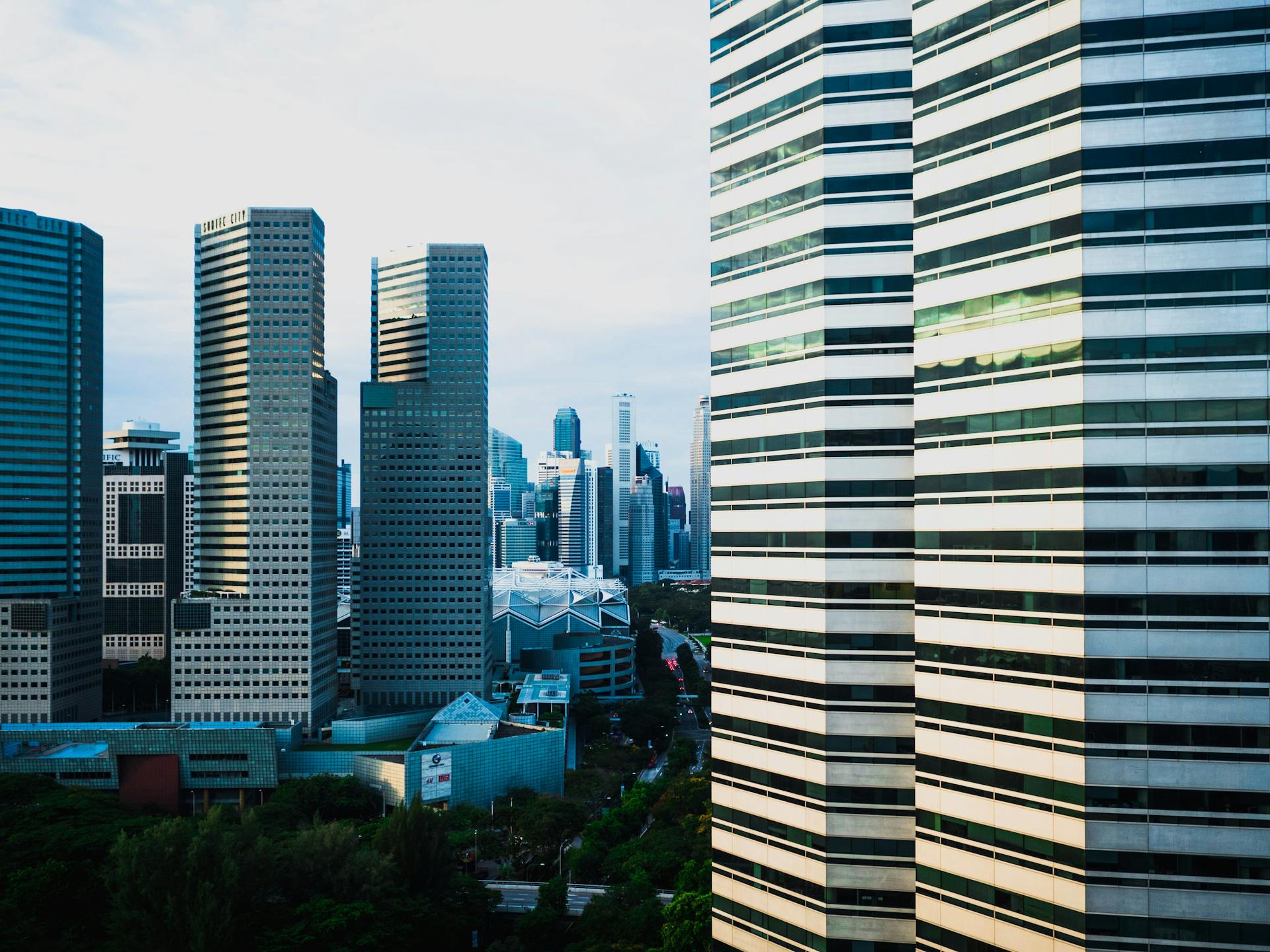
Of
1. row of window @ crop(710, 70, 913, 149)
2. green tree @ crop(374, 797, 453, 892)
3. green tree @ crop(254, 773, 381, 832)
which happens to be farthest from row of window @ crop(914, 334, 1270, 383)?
green tree @ crop(254, 773, 381, 832)

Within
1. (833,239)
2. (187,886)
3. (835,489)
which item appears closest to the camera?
(835,489)

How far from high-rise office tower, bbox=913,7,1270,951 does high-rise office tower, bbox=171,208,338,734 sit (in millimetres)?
140085

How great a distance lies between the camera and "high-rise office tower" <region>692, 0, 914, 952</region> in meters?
58.9

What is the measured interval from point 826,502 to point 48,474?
578ft

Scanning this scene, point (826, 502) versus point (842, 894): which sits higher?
point (826, 502)

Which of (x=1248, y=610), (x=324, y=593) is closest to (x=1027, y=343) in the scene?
(x=1248, y=610)

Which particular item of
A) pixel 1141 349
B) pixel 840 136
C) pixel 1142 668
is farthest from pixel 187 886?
pixel 1141 349

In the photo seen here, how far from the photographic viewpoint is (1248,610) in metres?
46.6

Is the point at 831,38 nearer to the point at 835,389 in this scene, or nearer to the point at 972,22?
the point at 972,22

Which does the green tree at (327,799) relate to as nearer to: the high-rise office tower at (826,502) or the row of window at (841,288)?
the high-rise office tower at (826,502)

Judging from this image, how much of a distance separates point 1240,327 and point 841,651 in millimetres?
29620

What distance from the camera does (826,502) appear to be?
6050cm

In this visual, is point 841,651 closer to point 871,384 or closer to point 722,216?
point 871,384

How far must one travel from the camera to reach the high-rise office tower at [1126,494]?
153 ft
